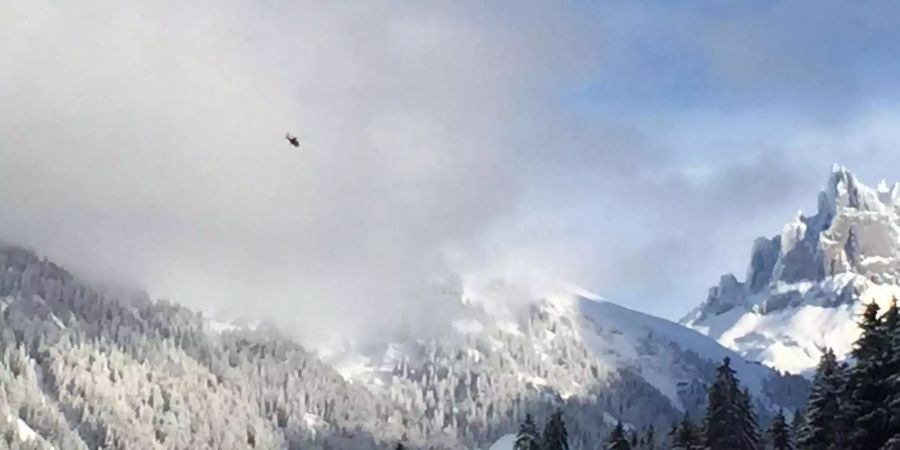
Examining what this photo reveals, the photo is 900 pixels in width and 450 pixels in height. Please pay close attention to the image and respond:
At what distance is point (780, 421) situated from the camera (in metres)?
50.8

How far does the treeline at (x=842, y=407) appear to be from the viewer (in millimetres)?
35656

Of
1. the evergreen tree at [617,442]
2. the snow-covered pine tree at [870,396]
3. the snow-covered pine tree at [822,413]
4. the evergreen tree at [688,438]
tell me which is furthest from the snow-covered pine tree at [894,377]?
the evergreen tree at [617,442]

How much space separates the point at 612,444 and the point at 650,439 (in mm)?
66199

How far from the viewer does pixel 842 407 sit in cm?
3784

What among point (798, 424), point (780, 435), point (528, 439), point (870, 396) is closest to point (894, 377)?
point (870, 396)

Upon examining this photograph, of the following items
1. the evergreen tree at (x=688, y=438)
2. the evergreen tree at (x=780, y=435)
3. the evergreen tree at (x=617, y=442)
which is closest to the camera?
the evergreen tree at (x=688, y=438)

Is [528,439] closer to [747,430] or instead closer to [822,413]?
[747,430]

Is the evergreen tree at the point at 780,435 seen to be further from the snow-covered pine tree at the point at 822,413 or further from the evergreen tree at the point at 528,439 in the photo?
the evergreen tree at the point at 528,439

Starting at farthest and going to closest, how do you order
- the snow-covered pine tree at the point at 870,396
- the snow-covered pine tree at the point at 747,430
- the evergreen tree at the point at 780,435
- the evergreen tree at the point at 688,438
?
the evergreen tree at the point at 780,435 < the evergreen tree at the point at 688,438 < the snow-covered pine tree at the point at 747,430 < the snow-covered pine tree at the point at 870,396

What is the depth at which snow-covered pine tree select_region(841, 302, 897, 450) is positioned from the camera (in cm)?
3581

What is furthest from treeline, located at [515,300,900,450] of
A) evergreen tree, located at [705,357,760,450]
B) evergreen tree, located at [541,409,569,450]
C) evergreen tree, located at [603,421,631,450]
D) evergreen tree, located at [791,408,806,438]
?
evergreen tree, located at [541,409,569,450]

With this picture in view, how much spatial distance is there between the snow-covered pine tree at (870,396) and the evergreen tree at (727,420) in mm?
7692

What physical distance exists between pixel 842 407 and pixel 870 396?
1206mm

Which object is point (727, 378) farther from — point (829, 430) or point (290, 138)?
point (290, 138)
